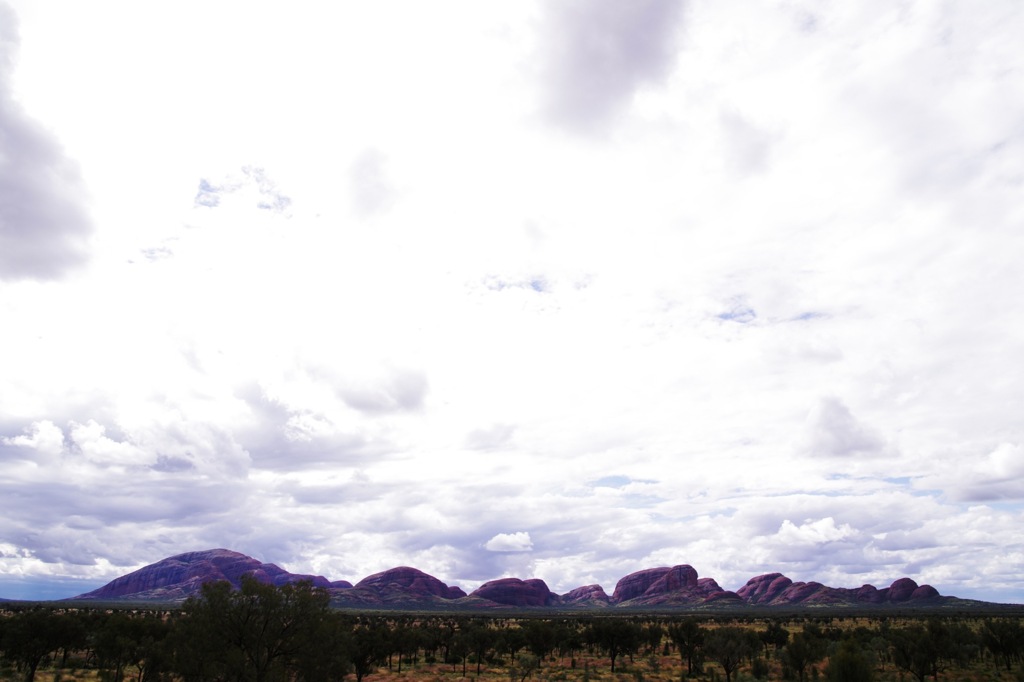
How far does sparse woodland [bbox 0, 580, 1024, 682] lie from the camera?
32.1 metres

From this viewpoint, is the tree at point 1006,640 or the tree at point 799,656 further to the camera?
the tree at point 1006,640

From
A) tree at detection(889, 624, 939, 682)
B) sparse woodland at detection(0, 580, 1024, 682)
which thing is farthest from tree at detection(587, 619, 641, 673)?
tree at detection(889, 624, 939, 682)

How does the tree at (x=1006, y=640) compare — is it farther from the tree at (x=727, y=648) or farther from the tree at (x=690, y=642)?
the tree at (x=690, y=642)

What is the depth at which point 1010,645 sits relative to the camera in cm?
6469

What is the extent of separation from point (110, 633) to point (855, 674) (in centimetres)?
5815

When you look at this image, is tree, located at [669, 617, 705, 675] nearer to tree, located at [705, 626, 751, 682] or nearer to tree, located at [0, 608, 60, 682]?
tree, located at [705, 626, 751, 682]

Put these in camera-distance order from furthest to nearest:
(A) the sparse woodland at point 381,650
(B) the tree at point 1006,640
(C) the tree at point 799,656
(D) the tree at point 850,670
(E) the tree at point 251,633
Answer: (B) the tree at point 1006,640 → (C) the tree at point 799,656 → (D) the tree at point 850,670 → (A) the sparse woodland at point 381,650 → (E) the tree at point 251,633

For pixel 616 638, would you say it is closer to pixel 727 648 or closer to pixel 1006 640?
pixel 727 648

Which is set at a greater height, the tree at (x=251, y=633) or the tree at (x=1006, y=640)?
the tree at (x=251, y=633)

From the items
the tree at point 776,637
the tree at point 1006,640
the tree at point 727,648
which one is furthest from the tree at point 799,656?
the tree at point 776,637

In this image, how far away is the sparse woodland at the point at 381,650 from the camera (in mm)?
32094

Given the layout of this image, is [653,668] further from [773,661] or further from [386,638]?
[386,638]

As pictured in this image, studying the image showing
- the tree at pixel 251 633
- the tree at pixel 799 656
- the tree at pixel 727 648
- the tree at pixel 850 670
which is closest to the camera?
the tree at pixel 251 633

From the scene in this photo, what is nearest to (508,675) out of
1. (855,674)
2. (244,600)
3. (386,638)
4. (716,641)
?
(386,638)
